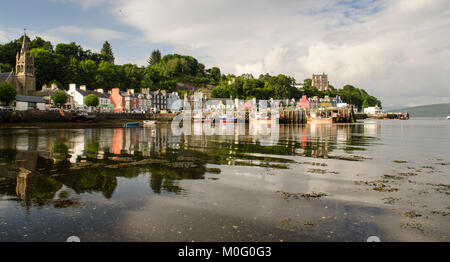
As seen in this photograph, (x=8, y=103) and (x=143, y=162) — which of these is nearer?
(x=143, y=162)

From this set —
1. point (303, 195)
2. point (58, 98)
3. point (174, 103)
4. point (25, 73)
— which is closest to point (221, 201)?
point (303, 195)

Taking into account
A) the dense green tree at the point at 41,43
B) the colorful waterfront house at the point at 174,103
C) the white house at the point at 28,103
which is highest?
the dense green tree at the point at 41,43

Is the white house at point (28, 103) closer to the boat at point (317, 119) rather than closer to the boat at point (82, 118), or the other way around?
the boat at point (82, 118)

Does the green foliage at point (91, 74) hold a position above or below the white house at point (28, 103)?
above

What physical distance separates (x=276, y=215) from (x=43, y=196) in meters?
7.40

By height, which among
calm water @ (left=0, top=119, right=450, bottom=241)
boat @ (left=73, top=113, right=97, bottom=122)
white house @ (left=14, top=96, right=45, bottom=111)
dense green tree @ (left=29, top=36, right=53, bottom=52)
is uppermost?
dense green tree @ (left=29, top=36, right=53, bottom=52)

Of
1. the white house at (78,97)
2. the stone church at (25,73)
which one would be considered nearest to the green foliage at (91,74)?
the stone church at (25,73)

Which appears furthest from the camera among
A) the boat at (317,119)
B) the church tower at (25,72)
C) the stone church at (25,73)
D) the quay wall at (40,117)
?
the boat at (317,119)

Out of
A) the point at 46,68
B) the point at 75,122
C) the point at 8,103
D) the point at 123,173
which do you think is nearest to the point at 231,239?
the point at 123,173

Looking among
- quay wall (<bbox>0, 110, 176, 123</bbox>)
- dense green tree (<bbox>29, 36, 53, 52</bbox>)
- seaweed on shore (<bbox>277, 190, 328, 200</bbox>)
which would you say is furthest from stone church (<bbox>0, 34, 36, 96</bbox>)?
seaweed on shore (<bbox>277, 190, 328, 200</bbox>)

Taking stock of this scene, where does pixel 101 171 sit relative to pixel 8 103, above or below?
below

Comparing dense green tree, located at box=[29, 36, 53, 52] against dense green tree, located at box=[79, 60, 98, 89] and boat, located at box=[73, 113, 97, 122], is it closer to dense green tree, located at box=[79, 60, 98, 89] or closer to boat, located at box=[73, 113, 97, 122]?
dense green tree, located at box=[79, 60, 98, 89]
